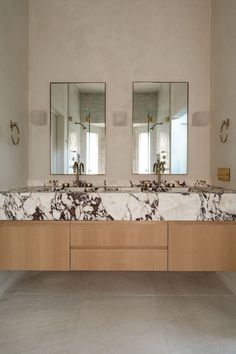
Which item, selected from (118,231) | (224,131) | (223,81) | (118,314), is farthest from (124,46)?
(118,314)

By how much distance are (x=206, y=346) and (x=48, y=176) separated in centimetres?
202

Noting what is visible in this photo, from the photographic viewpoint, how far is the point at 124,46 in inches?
113

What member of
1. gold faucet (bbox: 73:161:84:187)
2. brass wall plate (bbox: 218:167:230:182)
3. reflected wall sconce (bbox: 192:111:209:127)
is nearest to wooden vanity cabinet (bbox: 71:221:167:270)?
brass wall plate (bbox: 218:167:230:182)

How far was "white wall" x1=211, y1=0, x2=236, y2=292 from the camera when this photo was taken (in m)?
2.35

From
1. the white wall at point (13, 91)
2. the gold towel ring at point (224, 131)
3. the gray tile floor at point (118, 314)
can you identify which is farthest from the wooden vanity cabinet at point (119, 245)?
the gold towel ring at point (224, 131)

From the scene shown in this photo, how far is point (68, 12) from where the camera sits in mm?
2861

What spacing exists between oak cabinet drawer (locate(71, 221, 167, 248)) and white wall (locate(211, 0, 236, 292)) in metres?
0.82

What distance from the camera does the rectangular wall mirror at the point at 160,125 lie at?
2877 mm

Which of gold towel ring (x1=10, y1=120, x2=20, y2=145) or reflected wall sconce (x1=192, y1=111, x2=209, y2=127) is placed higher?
reflected wall sconce (x1=192, y1=111, x2=209, y2=127)

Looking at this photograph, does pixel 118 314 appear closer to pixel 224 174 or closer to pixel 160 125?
pixel 224 174

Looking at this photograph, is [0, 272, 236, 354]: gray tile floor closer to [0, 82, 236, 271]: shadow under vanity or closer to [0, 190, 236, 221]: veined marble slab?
[0, 82, 236, 271]: shadow under vanity

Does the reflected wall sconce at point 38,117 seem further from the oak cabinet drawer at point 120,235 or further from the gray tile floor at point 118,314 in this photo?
the gray tile floor at point 118,314

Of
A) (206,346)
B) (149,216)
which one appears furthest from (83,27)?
(206,346)

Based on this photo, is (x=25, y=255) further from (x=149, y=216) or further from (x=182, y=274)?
(x=182, y=274)
